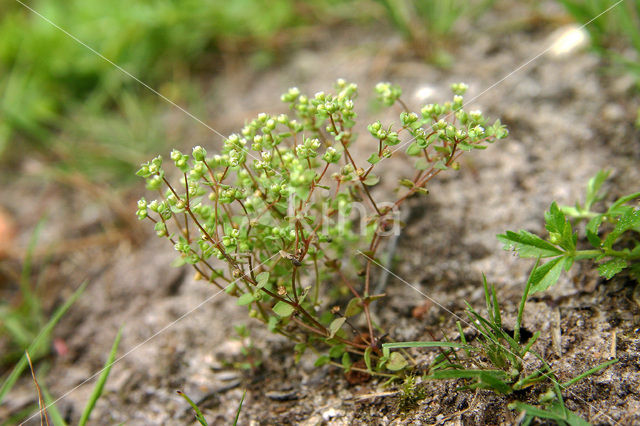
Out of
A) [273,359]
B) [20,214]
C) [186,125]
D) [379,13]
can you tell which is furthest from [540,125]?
[20,214]

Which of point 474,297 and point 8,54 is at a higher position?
point 8,54

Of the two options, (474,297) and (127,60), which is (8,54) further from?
(474,297)

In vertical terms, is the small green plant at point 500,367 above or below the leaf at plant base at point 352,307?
below

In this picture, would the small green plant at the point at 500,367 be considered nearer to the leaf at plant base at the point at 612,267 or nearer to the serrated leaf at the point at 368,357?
the serrated leaf at the point at 368,357

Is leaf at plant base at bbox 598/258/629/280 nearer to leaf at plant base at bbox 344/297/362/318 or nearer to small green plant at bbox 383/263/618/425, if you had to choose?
small green plant at bbox 383/263/618/425

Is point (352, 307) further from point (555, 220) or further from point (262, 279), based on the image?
point (555, 220)

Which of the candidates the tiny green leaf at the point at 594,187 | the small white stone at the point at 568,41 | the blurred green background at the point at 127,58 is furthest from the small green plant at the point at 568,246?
the blurred green background at the point at 127,58
